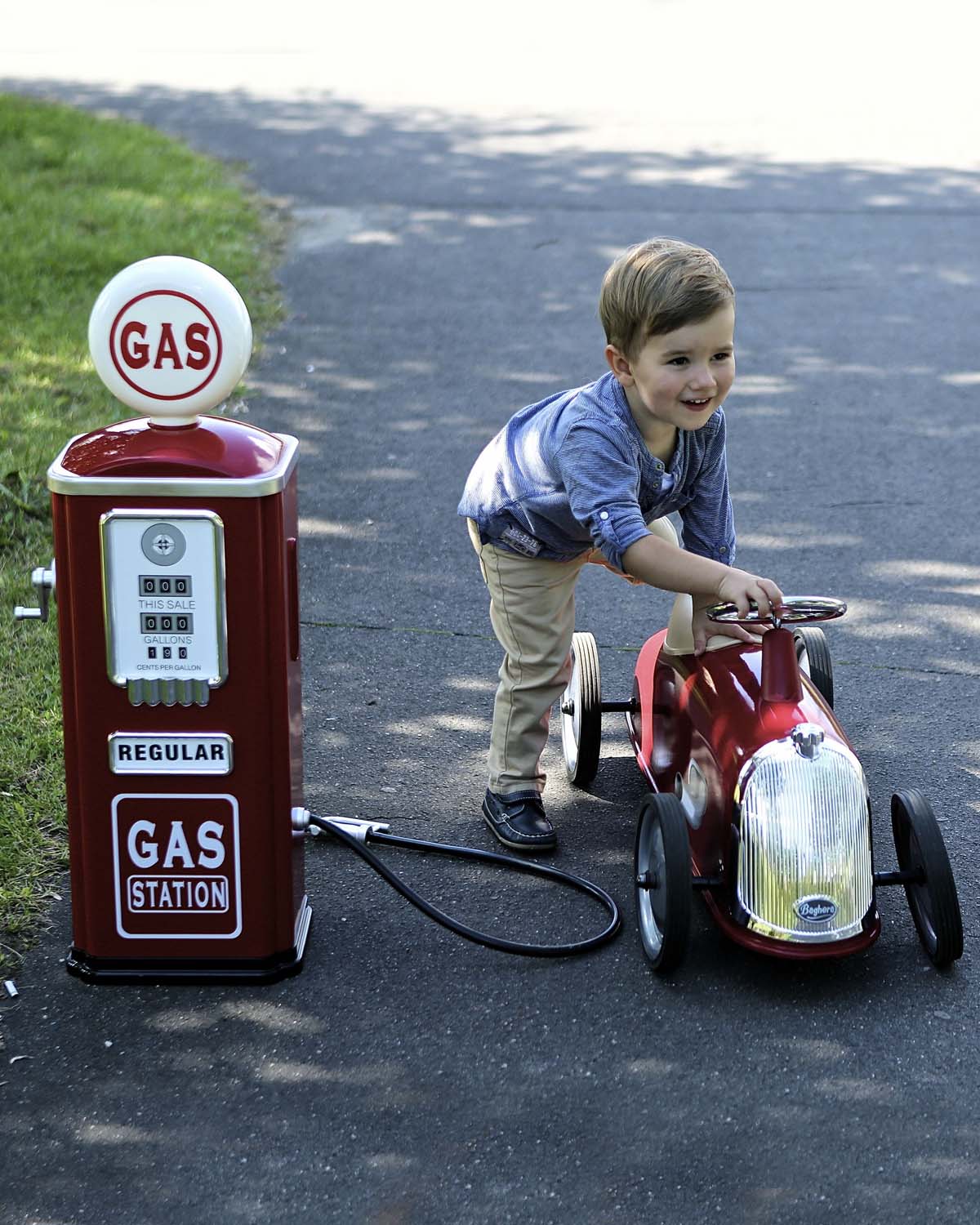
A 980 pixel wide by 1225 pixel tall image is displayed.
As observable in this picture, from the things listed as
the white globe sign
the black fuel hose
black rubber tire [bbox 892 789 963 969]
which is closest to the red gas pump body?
the white globe sign

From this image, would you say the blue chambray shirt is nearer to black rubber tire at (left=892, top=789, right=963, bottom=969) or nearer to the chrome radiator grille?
the chrome radiator grille

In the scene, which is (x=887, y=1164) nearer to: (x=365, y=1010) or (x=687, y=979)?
(x=687, y=979)

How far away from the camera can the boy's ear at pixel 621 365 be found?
2.94 metres

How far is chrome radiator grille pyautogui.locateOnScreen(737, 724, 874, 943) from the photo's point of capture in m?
2.71

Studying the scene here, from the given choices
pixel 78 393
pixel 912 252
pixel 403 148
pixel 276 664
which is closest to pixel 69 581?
pixel 276 664

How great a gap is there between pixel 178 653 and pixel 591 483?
2.89ft

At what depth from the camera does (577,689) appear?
3.51 m

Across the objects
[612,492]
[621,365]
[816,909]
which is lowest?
[816,909]

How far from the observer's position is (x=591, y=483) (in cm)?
287

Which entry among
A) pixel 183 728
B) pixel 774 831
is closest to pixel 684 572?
pixel 774 831

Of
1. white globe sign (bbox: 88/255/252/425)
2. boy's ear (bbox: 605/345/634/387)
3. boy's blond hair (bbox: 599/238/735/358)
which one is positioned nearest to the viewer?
white globe sign (bbox: 88/255/252/425)

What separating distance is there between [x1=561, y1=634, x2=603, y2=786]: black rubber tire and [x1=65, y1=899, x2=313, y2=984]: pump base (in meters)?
0.99

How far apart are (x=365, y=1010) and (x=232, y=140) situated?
9.16 metres

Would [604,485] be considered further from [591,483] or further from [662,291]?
[662,291]
